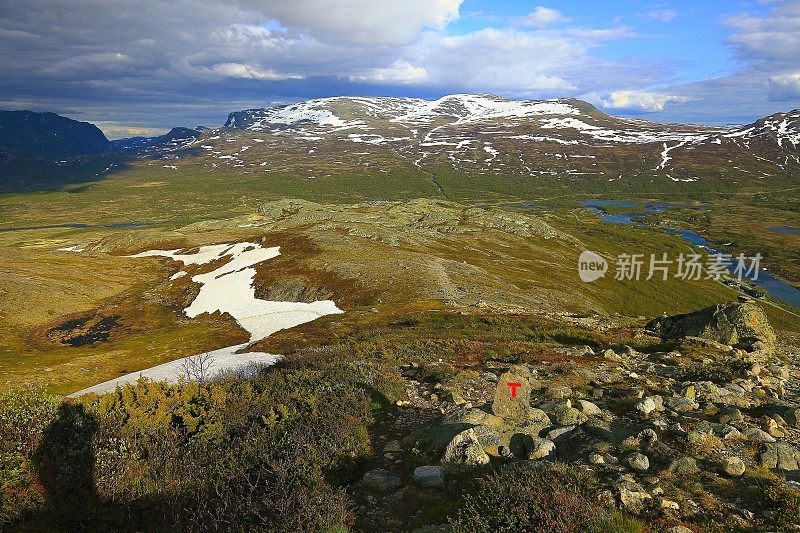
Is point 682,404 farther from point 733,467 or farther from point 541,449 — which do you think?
point 541,449

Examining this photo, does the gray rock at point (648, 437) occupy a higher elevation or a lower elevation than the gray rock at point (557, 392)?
higher

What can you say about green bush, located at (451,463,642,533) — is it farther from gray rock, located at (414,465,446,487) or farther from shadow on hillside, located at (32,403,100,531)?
shadow on hillside, located at (32,403,100,531)

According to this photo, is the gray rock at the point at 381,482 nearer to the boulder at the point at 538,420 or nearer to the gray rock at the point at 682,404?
the boulder at the point at 538,420

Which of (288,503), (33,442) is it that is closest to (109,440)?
(33,442)

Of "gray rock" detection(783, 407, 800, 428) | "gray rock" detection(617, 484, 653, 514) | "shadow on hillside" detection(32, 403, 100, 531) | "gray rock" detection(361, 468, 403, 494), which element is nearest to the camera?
"gray rock" detection(617, 484, 653, 514)

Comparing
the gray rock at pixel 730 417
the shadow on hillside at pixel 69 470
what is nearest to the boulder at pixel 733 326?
the gray rock at pixel 730 417

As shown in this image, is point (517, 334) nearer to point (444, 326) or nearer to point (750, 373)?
point (444, 326)

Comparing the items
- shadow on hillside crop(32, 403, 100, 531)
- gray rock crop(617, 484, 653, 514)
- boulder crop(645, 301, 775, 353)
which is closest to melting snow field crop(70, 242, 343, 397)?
shadow on hillside crop(32, 403, 100, 531)
